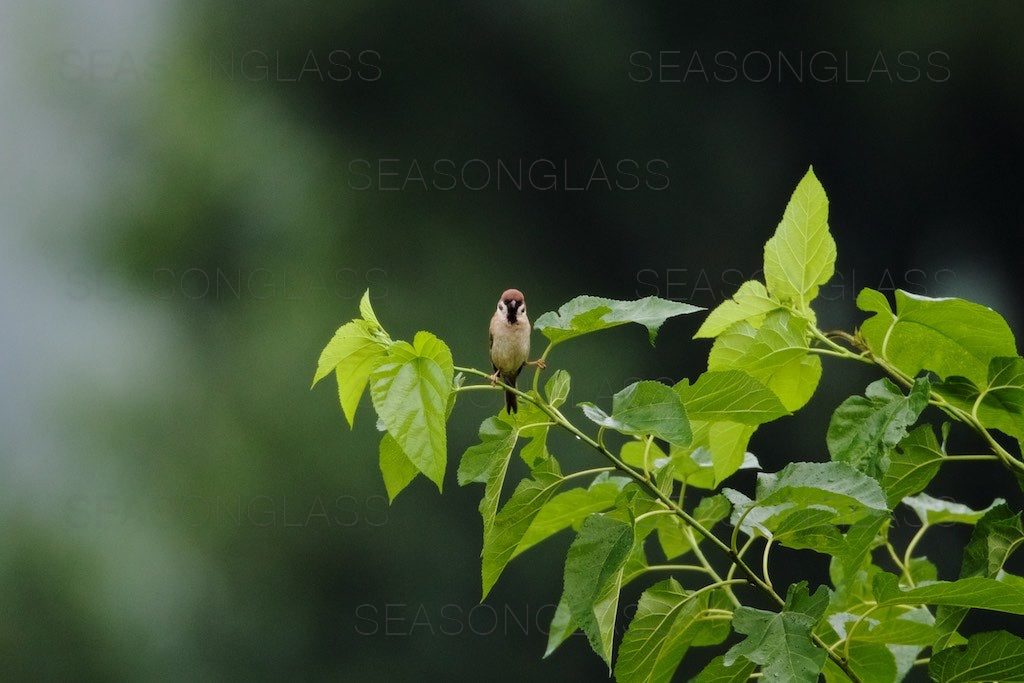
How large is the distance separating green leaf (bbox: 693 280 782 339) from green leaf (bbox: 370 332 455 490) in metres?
0.21

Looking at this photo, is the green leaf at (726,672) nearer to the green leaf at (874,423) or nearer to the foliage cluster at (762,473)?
the foliage cluster at (762,473)

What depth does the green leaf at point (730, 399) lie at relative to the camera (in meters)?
0.56

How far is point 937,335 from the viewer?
635 mm

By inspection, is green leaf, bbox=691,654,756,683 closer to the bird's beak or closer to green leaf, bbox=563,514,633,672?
green leaf, bbox=563,514,633,672

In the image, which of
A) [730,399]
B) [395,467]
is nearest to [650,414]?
[730,399]

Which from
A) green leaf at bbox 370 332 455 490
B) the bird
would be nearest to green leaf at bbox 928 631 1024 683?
green leaf at bbox 370 332 455 490

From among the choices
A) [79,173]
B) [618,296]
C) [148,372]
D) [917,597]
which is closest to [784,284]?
[917,597]

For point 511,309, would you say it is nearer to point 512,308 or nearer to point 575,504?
point 512,308

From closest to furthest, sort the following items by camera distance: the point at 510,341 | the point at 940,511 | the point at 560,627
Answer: the point at 560,627 → the point at 940,511 → the point at 510,341

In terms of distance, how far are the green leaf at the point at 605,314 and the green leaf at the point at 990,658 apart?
0.26 metres

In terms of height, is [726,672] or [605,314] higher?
[605,314]

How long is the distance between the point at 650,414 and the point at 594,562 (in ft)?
0.29

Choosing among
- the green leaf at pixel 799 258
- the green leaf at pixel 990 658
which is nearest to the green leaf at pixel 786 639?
the green leaf at pixel 990 658

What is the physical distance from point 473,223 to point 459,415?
443mm
